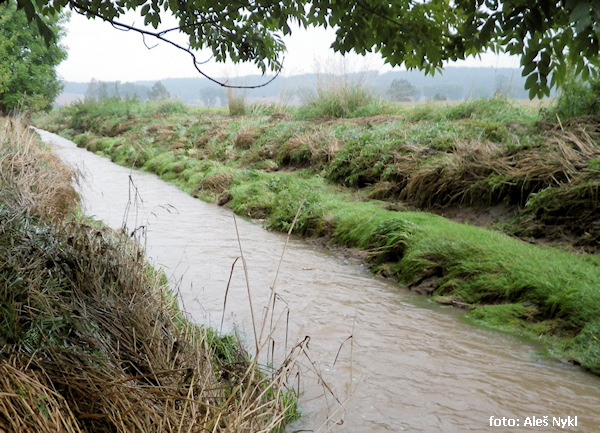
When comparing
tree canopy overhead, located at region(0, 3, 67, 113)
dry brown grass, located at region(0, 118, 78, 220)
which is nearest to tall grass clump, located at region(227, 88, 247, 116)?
tree canopy overhead, located at region(0, 3, 67, 113)

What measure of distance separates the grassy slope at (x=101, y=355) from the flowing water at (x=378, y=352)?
340mm

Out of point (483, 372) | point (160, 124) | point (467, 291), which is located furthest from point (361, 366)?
point (160, 124)

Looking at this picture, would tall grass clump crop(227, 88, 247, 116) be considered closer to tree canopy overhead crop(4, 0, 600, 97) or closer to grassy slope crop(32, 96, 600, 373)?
grassy slope crop(32, 96, 600, 373)

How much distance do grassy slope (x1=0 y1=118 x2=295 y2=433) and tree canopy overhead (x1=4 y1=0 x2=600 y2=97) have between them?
4.92 feet

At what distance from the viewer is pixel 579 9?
5.82 ft

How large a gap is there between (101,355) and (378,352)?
2082mm

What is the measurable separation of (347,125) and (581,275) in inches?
308

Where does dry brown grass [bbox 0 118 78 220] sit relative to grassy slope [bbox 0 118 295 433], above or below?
above

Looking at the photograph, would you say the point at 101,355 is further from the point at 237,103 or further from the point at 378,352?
the point at 237,103

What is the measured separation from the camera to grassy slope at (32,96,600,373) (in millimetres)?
4633

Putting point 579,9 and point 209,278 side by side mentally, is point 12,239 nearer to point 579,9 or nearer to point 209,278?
point 209,278

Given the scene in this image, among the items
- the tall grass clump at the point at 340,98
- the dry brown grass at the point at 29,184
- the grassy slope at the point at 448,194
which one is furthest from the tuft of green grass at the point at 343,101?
the dry brown grass at the point at 29,184

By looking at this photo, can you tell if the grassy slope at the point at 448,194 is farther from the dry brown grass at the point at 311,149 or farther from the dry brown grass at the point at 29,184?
the dry brown grass at the point at 29,184

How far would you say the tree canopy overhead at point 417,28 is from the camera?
218cm
